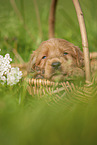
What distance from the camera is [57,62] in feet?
5.91

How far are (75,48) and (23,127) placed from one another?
1.50 metres

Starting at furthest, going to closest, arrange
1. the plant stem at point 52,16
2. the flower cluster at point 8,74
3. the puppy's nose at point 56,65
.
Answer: the plant stem at point 52,16 < the puppy's nose at point 56,65 < the flower cluster at point 8,74

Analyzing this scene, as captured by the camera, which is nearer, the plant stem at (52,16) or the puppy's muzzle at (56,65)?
the puppy's muzzle at (56,65)

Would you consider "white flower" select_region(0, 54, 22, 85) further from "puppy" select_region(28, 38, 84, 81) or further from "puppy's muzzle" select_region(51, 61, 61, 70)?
"puppy's muzzle" select_region(51, 61, 61, 70)

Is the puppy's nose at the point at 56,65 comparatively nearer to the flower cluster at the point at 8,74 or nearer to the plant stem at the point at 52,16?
the flower cluster at the point at 8,74

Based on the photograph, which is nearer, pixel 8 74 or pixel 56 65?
pixel 8 74

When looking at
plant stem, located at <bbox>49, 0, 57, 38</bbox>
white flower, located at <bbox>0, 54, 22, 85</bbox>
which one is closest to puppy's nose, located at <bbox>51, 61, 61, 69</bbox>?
white flower, located at <bbox>0, 54, 22, 85</bbox>

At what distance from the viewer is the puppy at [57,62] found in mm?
1792

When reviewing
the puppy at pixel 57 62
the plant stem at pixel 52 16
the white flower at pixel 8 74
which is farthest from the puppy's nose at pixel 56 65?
the plant stem at pixel 52 16

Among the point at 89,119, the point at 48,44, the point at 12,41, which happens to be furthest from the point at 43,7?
the point at 89,119

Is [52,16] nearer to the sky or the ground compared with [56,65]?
nearer to the sky

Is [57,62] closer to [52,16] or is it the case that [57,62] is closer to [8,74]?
[8,74]

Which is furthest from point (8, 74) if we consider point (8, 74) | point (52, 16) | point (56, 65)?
point (52, 16)

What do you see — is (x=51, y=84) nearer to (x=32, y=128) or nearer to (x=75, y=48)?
(x=75, y=48)
